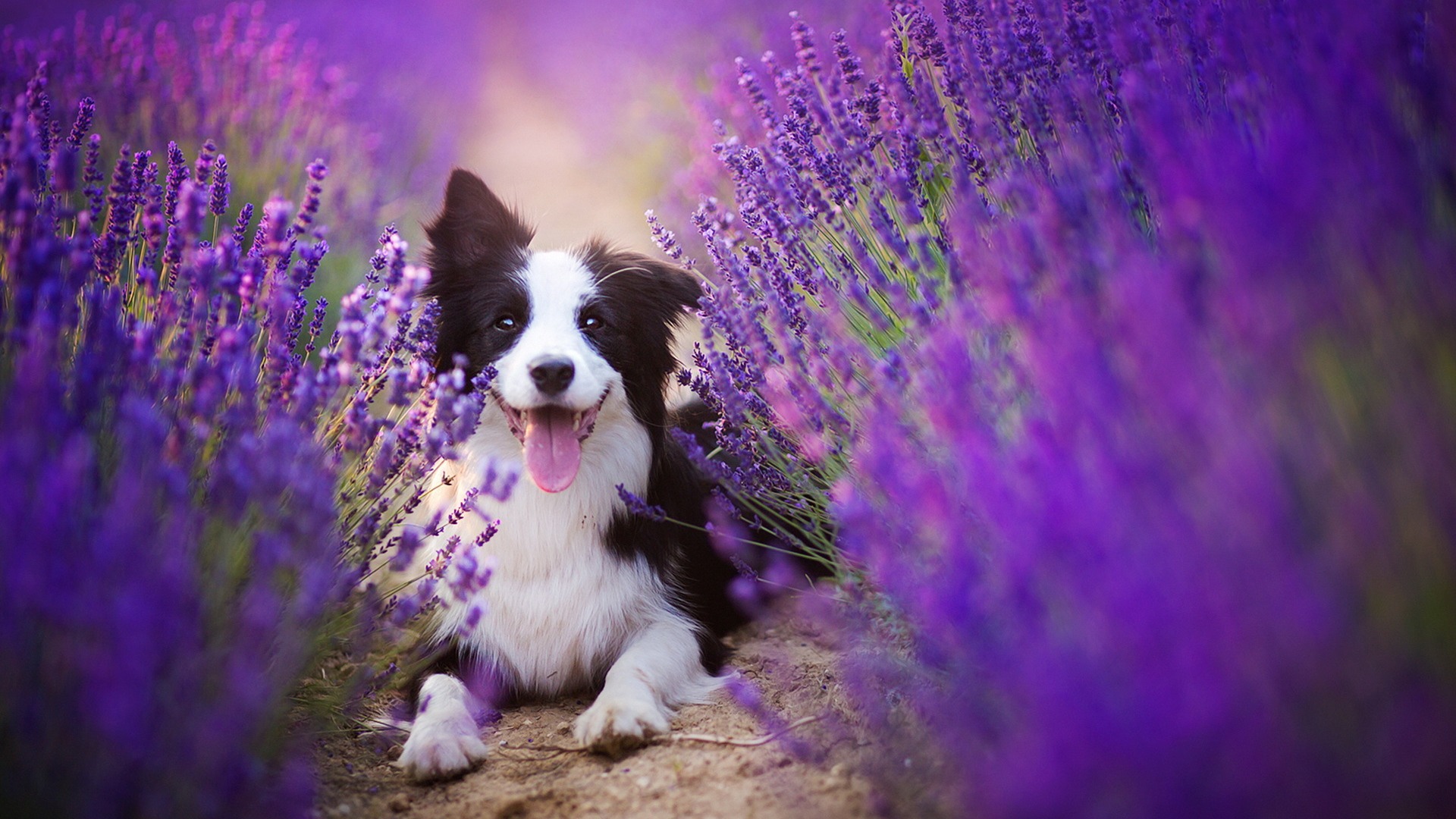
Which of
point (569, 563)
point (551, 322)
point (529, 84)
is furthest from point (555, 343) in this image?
point (529, 84)

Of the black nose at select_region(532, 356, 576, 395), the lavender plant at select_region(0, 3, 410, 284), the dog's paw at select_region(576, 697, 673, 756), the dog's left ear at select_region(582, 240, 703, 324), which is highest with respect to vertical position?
the lavender plant at select_region(0, 3, 410, 284)

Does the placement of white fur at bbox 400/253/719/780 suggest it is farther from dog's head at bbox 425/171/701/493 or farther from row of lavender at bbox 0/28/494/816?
row of lavender at bbox 0/28/494/816

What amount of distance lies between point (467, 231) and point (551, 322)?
441 millimetres

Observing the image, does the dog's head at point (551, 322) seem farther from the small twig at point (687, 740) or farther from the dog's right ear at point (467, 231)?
the small twig at point (687, 740)

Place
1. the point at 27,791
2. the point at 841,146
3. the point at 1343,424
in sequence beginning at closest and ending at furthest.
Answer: the point at 1343,424 → the point at 27,791 → the point at 841,146

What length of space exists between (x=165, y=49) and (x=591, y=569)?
11.7 feet

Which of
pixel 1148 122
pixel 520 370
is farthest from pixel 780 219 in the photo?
pixel 1148 122

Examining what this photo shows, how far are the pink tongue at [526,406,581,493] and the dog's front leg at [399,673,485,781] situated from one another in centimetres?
57

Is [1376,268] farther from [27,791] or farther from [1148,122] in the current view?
[27,791]

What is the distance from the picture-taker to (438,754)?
1.93 m

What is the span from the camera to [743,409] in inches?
81.1

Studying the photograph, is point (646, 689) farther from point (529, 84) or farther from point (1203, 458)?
point (529, 84)

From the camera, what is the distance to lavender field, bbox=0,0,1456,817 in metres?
0.86

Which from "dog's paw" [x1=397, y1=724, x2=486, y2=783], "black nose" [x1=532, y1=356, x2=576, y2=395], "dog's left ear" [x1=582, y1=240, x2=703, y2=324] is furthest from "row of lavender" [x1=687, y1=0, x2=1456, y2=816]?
"dog's left ear" [x1=582, y1=240, x2=703, y2=324]
